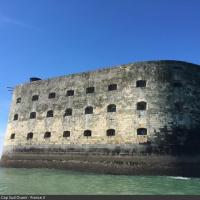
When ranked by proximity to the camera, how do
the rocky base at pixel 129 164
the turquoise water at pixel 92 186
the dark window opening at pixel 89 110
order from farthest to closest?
the dark window opening at pixel 89 110 < the rocky base at pixel 129 164 < the turquoise water at pixel 92 186

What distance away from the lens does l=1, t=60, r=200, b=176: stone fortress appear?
22.5m

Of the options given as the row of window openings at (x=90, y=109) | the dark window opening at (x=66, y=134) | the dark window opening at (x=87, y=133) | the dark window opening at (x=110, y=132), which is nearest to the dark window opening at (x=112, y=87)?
the row of window openings at (x=90, y=109)

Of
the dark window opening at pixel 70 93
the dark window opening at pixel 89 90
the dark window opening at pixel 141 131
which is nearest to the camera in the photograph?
the dark window opening at pixel 141 131

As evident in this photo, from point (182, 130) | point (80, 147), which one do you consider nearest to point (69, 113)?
point (80, 147)

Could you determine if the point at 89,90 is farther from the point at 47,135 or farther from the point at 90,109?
the point at 47,135

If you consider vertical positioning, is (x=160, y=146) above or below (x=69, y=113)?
below

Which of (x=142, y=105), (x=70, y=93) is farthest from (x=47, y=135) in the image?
(x=142, y=105)

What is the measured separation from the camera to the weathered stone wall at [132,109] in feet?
75.0

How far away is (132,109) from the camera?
23.9 m

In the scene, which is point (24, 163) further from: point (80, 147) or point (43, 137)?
point (80, 147)

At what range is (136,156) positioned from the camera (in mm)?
22797

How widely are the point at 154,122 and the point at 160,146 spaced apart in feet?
5.35

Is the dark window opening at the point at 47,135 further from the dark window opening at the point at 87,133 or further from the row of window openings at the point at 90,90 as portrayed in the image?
the dark window opening at the point at 87,133

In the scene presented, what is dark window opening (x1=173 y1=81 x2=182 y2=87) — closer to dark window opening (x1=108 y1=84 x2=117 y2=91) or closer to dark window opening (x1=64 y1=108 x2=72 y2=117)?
dark window opening (x1=108 y1=84 x2=117 y2=91)
